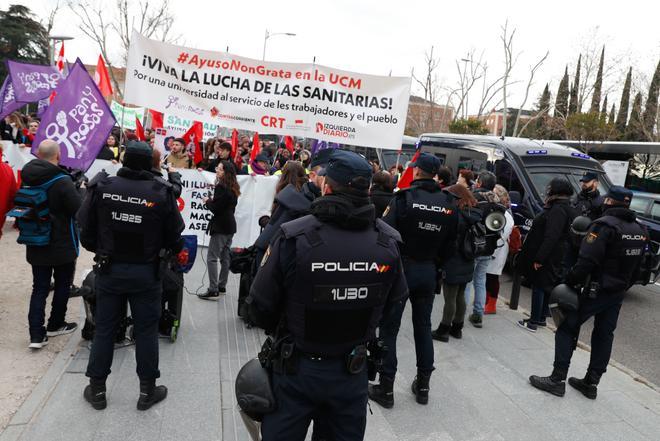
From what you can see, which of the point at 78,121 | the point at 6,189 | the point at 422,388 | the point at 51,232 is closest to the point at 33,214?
the point at 51,232

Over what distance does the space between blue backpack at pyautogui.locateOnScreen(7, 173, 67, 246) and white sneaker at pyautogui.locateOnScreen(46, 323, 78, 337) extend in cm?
95

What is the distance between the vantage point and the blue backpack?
177 inches

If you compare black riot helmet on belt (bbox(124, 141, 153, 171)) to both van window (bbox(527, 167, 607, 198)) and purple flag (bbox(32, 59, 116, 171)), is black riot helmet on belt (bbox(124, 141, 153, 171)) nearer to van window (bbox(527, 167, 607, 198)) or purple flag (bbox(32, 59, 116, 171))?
purple flag (bbox(32, 59, 116, 171))

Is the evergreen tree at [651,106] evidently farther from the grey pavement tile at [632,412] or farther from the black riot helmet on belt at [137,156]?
the black riot helmet on belt at [137,156]

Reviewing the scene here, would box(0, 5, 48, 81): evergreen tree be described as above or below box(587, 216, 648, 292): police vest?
above

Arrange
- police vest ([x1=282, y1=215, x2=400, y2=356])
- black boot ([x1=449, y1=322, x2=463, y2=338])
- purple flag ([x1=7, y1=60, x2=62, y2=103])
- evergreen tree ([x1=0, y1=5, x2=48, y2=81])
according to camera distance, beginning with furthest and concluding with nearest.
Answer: evergreen tree ([x1=0, y1=5, x2=48, y2=81]) → purple flag ([x1=7, y1=60, x2=62, y2=103]) → black boot ([x1=449, y1=322, x2=463, y2=338]) → police vest ([x1=282, y1=215, x2=400, y2=356])

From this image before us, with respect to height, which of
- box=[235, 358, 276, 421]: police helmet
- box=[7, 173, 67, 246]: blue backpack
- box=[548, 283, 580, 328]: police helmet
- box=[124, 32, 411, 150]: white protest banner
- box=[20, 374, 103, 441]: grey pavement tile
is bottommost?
box=[20, 374, 103, 441]: grey pavement tile

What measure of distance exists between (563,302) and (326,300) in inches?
120

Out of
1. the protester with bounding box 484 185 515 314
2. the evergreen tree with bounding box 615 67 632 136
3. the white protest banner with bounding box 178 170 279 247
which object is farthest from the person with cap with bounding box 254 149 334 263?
the evergreen tree with bounding box 615 67 632 136

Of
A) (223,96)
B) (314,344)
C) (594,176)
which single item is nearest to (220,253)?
(223,96)

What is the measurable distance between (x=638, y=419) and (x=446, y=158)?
9035 millimetres

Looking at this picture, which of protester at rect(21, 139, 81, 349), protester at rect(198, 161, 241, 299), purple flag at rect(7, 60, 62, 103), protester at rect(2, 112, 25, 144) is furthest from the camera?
protester at rect(2, 112, 25, 144)

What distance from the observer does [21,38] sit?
37.2m

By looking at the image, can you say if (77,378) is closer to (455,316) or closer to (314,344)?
(314,344)
